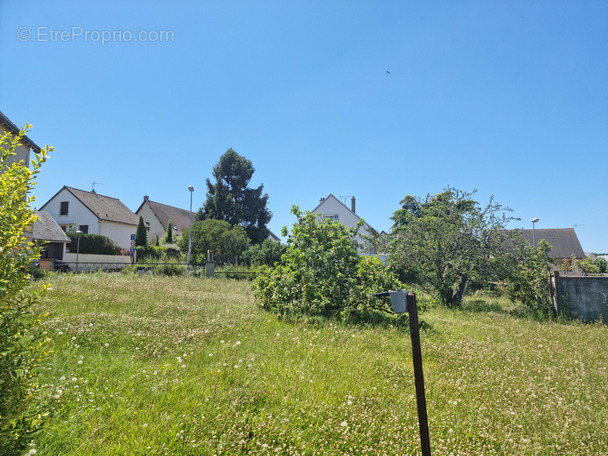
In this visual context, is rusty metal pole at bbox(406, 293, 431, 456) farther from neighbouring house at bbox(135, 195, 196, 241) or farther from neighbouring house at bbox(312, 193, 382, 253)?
neighbouring house at bbox(135, 195, 196, 241)

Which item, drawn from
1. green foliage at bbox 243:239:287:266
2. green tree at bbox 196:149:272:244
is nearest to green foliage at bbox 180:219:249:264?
green foliage at bbox 243:239:287:266

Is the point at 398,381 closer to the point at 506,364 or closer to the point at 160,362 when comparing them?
the point at 506,364

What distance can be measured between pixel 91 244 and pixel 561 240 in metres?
58.5

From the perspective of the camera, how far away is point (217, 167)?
37938 millimetres

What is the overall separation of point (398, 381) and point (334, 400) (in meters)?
1.28

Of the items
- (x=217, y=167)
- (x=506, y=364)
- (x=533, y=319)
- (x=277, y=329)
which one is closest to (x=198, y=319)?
(x=277, y=329)

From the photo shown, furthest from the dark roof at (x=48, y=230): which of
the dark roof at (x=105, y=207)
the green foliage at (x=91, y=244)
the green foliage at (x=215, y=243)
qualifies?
the green foliage at (x=215, y=243)

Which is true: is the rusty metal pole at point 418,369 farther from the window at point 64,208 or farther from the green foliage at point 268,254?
the window at point 64,208

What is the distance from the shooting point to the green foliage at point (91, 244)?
30125mm

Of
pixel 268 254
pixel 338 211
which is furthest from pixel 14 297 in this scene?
pixel 338 211

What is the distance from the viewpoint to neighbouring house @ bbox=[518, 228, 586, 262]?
1708 inches

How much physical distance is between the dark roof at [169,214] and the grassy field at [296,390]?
38.4 meters

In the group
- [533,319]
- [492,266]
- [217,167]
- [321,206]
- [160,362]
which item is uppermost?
[217,167]

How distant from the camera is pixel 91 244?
30.7 metres
